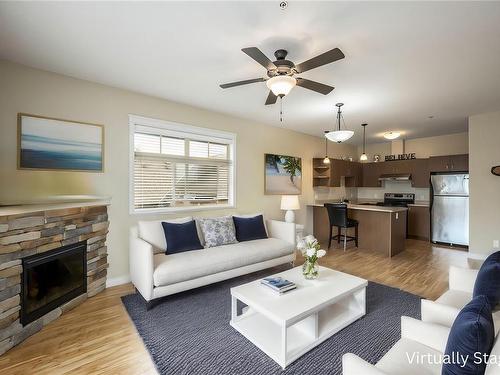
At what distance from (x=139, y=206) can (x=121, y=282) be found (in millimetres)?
1020

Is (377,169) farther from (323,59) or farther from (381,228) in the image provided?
(323,59)

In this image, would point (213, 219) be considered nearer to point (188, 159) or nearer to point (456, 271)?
point (188, 159)

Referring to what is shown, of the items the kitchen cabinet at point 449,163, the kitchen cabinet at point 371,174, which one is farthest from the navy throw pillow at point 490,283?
the kitchen cabinet at point 371,174

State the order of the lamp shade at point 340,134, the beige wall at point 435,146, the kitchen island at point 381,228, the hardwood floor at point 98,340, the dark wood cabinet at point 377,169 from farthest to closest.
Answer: the beige wall at point 435,146, the dark wood cabinet at point 377,169, the kitchen island at point 381,228, the lamp shade at point 340,134, the hardwood floor at point 98,340

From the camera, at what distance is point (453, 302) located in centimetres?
189

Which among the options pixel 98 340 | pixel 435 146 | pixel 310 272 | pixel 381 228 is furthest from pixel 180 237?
pixel 435 146

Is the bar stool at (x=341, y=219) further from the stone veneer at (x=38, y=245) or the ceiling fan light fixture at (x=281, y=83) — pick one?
the stone veneer at (x=38, y=245)

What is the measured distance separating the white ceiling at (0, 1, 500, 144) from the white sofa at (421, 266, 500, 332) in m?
2.02

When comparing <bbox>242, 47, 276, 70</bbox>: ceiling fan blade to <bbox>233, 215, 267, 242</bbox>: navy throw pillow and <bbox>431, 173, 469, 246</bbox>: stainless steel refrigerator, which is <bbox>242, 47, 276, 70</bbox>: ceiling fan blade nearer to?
<bbox>233, 215, 267, 242</bbox>: navy throw pillow

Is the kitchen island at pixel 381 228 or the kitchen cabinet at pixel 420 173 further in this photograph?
the kitchen cabinet at pixel 420 173

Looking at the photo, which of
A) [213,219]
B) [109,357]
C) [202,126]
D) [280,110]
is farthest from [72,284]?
[280,110]

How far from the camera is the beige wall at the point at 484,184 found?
4141 mm

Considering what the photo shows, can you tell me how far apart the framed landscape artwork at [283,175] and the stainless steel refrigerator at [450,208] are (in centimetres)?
308

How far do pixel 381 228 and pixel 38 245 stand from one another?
511 cm
